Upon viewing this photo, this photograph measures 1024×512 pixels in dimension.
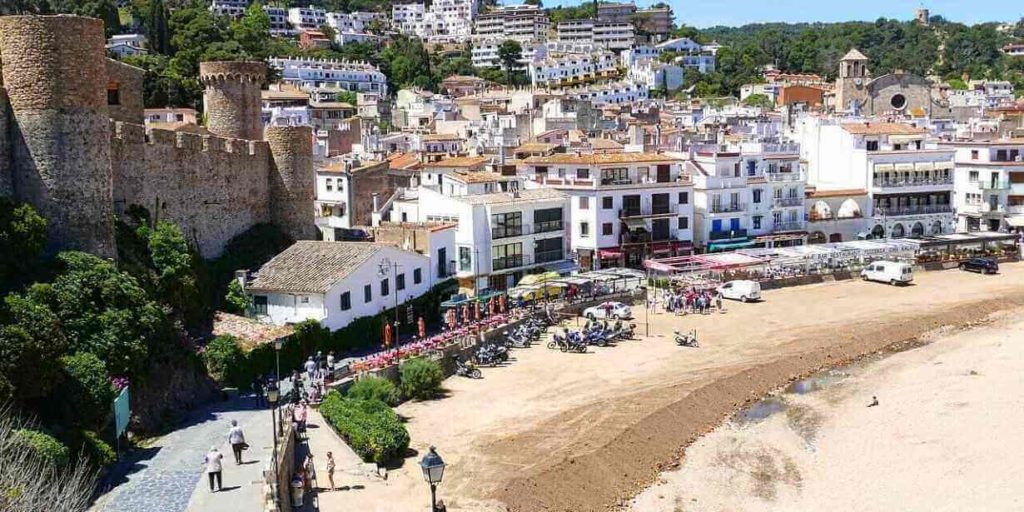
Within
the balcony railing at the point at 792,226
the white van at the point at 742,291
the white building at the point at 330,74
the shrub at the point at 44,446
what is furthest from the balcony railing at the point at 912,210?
the white building at the point at 330,74

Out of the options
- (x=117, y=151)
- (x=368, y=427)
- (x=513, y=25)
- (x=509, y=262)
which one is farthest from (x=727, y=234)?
(x=513, y=25)

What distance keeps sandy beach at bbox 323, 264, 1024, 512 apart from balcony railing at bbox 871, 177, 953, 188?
1122cm

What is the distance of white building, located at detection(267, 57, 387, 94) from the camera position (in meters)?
112

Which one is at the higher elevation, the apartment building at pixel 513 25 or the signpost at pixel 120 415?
the apartment building at pixel 513 25

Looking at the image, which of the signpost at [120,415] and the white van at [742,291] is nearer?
the signpost at [120,415]

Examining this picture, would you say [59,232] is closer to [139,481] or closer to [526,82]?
[139,481]

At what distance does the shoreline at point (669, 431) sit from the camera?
21.9 meters

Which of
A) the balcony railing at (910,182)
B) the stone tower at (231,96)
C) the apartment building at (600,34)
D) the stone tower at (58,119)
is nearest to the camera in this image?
the stone tower at (58,119)

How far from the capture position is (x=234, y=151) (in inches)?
1352

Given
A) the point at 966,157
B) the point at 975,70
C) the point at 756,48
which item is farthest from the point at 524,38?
the point at 966,157

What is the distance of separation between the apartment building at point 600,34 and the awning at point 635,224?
131m

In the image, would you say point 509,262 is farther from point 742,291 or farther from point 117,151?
point 117,151

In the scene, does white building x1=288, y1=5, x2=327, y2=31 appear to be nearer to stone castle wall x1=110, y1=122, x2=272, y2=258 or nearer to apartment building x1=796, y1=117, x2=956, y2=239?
apartment building x1=796, y1=117, x2=956, y2=239

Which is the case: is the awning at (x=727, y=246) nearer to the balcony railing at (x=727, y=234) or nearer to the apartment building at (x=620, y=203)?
the balcony railing at (x=727, y=234)
